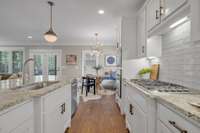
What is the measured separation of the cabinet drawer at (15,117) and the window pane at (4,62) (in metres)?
8.81

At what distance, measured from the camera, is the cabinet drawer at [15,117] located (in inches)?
35.7

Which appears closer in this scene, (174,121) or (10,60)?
(174,121)

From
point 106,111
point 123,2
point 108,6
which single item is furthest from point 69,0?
point 106,111

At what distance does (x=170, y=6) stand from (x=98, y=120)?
2615mm

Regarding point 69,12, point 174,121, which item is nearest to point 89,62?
point 69,12

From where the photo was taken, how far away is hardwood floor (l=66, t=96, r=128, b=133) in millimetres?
2777

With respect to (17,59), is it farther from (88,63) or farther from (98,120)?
(98,120)

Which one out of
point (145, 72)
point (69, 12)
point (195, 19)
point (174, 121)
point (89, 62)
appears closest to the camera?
point (174, 121)

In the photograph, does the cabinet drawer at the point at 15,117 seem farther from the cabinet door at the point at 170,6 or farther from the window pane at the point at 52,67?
the window pane at the point at 52,67

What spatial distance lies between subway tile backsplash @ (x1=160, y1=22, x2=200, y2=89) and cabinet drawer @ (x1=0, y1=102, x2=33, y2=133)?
170cm

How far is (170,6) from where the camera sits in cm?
159

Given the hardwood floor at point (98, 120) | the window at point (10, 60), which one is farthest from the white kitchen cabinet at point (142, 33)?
the window at point (10, 60)

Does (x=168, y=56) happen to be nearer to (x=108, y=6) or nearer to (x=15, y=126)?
(x=108, y=6)

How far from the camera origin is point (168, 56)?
92.7 inches
